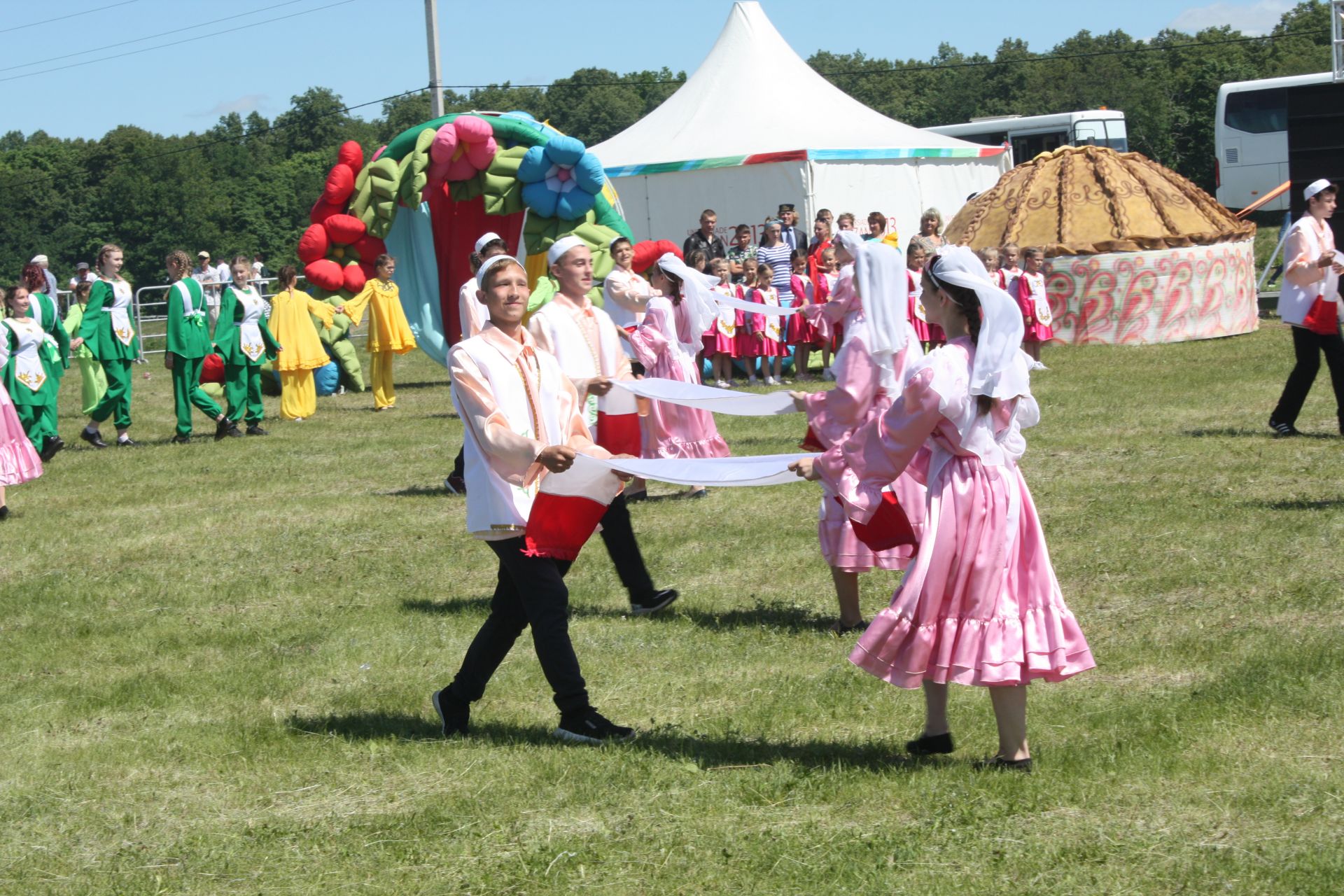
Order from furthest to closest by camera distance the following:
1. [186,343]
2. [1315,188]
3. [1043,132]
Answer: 1. [1043,132]
2. [186,343]
3. [1315,188]

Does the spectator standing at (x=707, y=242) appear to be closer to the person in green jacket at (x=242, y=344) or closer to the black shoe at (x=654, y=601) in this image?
the person in green jacket at (x=242, y=344)

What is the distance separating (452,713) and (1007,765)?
2.16 metres

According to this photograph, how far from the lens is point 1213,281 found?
21.8 meters

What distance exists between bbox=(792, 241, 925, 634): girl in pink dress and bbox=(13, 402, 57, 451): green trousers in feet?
35.0

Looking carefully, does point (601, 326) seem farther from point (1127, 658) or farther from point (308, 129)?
point (308, 129)

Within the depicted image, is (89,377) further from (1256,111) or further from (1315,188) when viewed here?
(1256,111)

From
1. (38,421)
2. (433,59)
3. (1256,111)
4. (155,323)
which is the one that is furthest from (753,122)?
(155,323)

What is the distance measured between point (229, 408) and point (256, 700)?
10.6 meters

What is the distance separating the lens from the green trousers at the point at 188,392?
16.3 metres

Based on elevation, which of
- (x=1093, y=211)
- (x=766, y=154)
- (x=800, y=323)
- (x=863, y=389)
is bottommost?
(x=800, y=323)

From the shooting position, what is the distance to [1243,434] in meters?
12.7

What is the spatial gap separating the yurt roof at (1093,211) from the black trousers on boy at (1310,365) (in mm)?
9299

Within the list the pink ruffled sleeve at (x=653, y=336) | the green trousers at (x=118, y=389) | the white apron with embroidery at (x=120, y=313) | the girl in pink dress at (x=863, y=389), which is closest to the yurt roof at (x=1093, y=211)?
the pink ruffled sleeve at (x=653, y=336)

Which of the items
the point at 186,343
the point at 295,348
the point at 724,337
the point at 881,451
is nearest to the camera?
the point at 881,451
